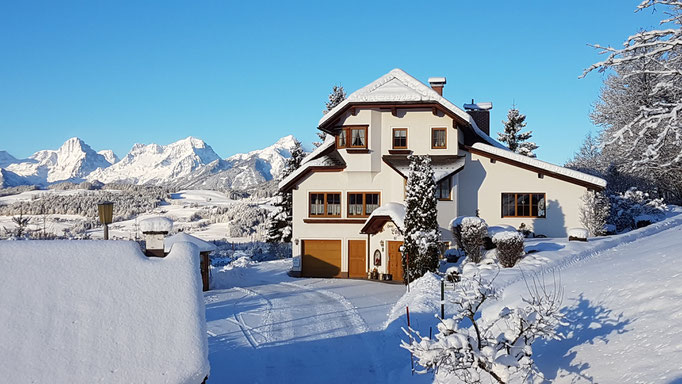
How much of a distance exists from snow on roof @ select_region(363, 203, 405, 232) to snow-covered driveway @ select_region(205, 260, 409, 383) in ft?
10.3

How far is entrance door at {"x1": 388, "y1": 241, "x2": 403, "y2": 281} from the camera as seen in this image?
25.6m

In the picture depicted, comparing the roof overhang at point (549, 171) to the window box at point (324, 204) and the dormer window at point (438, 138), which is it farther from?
the window box at point (324, 204)

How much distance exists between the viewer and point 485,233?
72.5 feet

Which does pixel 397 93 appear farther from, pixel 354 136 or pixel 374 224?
pixel 374 224

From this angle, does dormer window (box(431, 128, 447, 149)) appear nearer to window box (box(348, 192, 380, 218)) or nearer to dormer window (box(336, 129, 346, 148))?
window box (box(348, 192, 380, 218))

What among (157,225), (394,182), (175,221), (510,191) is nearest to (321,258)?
(394,182)

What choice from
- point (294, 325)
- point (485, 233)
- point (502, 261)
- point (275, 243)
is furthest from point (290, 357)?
point (275, 243)

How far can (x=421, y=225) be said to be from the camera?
21.7 metres

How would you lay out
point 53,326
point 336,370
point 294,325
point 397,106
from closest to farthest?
point 53,326, point 336,370, point 294,325, point 397,106

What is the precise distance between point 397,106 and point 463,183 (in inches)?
230

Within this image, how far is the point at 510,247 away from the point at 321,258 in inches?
460

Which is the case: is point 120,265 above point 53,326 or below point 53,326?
above

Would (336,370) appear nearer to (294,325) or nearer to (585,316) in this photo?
(294,325)

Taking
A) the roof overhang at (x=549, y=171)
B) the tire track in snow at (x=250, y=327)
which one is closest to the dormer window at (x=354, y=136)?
the roof overhang at (x=549, y=171)
